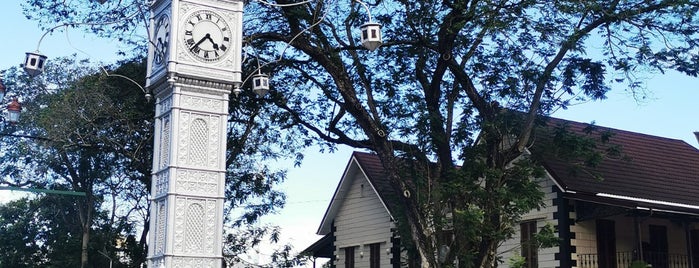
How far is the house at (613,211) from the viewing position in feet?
72.0

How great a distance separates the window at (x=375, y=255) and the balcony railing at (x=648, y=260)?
845 cm

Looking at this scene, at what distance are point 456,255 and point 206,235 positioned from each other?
9492mm

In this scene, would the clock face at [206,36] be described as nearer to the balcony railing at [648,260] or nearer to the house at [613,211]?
the house at [613,211]

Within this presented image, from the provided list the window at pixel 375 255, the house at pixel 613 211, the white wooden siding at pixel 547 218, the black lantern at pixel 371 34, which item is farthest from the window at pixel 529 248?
the black lantern at pixel 371 34

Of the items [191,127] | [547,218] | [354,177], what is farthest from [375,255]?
[191,127]

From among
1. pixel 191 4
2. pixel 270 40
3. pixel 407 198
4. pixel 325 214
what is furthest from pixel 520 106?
pixel 325 214

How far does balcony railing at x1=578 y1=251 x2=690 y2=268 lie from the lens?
2253 centimetres

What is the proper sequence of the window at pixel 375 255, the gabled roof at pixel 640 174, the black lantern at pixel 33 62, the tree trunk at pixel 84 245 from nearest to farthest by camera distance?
the black lantern at pixel 33 62 → the gabled roof at pixel 640 174 → the window at pixel 375 255 → the tree trunk at pixel 84 245

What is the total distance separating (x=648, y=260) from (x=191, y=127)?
16215mm

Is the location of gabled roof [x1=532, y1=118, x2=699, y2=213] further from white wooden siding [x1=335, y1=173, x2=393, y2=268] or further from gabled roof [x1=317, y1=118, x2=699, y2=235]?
white wooden siding [x1=335, y1=173, x2=393, y2=268]

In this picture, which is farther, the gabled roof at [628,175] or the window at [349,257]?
the window at [349,257]

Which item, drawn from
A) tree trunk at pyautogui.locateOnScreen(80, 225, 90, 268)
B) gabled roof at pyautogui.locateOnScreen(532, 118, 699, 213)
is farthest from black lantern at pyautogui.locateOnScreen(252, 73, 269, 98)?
tree trunk at pyautogui.locateOnScreen(80, 225, 90, 268)

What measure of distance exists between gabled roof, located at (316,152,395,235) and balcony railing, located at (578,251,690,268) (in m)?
7.32

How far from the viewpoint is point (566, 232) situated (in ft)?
73.6
